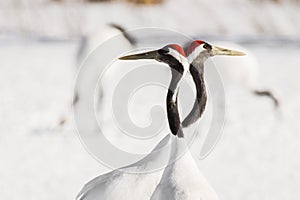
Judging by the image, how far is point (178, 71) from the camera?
10.3 ft

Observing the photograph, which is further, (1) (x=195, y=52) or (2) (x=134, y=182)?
(1) (x=195, y=52)

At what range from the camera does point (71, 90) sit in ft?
27.8

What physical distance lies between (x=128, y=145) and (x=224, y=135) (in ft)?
3.10

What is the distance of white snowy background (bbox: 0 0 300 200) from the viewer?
5047 millimetres

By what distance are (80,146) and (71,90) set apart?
256 centimetres

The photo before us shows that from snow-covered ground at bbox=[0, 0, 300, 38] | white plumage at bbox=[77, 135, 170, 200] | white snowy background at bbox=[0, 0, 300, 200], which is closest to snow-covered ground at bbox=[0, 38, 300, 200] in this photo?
white snowy background at bbox=[0, 0, 300, 200]

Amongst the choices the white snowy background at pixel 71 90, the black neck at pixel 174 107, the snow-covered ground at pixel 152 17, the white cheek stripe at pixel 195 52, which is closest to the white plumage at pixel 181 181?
the black neck at pixel 174 107

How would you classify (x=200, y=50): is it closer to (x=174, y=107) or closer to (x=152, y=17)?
(x=174, y=107)

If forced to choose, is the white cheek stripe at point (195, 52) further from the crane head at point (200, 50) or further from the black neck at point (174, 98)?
the black neck at point (174, 98)

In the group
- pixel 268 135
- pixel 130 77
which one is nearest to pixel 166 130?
pixel 268 135

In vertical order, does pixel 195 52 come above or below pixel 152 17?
below

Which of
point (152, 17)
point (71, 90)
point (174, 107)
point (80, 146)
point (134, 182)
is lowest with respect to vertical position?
point (134, 182)

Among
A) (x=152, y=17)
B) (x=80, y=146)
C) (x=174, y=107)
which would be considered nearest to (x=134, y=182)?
(x=174, y=107)

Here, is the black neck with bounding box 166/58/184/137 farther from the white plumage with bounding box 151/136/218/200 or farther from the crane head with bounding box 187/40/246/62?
the crane head with bounding box 187/40/246/62
